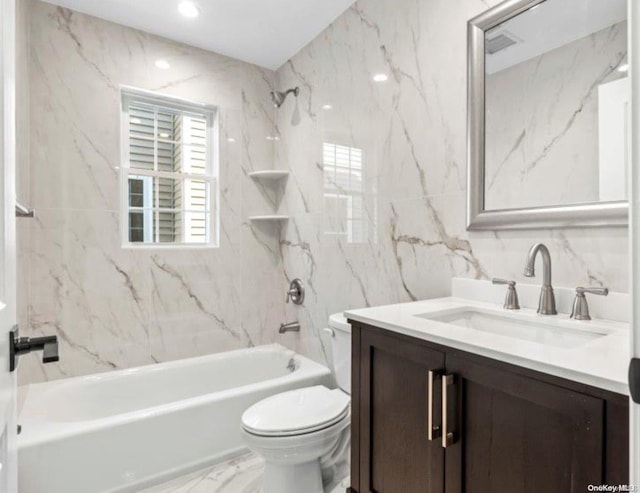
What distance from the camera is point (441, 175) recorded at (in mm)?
1634

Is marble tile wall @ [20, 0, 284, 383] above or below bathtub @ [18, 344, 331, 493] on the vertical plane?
above

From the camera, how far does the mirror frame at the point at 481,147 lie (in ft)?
4.24

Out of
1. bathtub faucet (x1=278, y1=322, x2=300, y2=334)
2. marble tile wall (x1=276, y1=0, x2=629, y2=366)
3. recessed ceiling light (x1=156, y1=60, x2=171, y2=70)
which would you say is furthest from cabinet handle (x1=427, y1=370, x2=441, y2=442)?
recessed ceiling light (x1=156, y1=60, x2=171, y2=70)

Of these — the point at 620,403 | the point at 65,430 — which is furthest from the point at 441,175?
the point at 65,430

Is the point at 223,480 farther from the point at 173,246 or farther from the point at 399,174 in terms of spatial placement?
the point at 399,174

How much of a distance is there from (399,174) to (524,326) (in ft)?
3.14

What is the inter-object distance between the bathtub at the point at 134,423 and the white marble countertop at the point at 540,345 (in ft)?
3.81

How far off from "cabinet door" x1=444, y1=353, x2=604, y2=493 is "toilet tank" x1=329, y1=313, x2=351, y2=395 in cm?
93

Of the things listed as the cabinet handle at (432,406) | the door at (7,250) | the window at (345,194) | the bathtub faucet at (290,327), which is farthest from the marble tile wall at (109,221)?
the cabinet handle at (432,406)

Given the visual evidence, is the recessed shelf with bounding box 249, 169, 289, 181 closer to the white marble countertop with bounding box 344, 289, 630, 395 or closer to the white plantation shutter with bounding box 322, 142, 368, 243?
the white plantation shutter with bounding box 322, 142, 368, 243

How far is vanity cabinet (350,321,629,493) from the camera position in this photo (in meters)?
0.68

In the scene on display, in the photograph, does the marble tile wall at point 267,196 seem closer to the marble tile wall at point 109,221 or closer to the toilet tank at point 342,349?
the marble tile wall at point 109,221

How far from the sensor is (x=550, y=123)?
4.17 feet

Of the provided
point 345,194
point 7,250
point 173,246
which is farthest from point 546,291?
point 173,246
